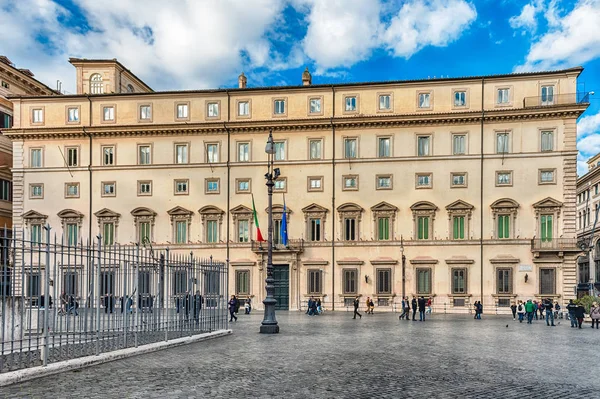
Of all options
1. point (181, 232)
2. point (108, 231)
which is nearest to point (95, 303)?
point (181, 232)

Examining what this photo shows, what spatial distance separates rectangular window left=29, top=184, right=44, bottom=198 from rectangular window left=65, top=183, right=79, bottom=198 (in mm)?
2045

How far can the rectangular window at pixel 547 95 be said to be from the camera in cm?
3950

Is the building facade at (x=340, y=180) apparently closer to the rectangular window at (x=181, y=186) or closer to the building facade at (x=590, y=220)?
the rectangular window at (x=181, y=186)

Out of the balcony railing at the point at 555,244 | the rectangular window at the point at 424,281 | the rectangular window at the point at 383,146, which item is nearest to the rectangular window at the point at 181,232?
the rectangular window at the point at 383,146

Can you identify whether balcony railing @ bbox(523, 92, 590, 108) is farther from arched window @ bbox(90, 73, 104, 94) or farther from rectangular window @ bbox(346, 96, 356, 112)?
arched window @ bbox(90, 73, 104, 94)

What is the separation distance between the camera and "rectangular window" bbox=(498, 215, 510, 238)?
39.3 m

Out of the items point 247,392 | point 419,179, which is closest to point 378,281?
point 419,179

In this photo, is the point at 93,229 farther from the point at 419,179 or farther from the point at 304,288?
the point at 419,179

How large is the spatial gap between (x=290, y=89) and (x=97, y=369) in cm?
3300

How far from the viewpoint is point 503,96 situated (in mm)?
40375

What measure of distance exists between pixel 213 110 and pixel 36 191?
1523 centimetres

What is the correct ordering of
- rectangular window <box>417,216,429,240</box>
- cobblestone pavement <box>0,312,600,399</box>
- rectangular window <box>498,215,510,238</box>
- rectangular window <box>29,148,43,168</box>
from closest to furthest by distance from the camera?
cobblestone pavement <box>0,312,600,399</box> → rectangular window <box>498,215,510,238</box> → rectangular window <box>417,216,429,240</box> → rectangular window <box>29,148,43,168</box>

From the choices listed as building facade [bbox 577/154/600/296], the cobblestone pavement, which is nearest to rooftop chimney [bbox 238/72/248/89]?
the cobblestone pavement

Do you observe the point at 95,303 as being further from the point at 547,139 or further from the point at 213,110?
the point at 547,139
